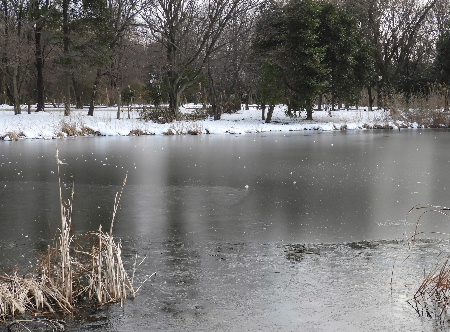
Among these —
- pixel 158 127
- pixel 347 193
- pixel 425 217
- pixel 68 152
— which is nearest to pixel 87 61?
pixel 158 127

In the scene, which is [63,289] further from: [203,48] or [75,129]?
[203,48]

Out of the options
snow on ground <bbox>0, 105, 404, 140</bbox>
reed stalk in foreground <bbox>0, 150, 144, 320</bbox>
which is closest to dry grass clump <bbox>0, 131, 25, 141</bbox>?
snow on ground <bbox>0, 105, 404, 140</bbox>

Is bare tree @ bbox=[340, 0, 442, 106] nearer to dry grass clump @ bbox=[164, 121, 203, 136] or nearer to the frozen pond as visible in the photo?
dry grass clump @ bbox=[164, 121, 203, 136]

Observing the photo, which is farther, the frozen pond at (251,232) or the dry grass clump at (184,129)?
the dry grass clump at (184,129)

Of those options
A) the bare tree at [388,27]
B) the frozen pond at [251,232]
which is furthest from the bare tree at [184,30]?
the frozen pond at [251,232]

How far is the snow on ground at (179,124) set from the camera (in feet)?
82.3

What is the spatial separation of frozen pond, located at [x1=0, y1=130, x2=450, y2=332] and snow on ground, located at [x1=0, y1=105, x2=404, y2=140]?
1005 cm

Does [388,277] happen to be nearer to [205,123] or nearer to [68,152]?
[68,152]

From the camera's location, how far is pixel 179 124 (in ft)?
92.4

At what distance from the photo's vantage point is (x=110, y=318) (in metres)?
4.32

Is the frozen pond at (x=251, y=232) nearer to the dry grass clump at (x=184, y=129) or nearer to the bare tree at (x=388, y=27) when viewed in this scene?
the dry grass clump at (x=184, y=129)

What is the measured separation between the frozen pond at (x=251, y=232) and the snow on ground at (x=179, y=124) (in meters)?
10.0

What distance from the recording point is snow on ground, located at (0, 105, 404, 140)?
25.1 metres

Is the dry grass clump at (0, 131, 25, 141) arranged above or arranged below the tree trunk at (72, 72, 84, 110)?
below
